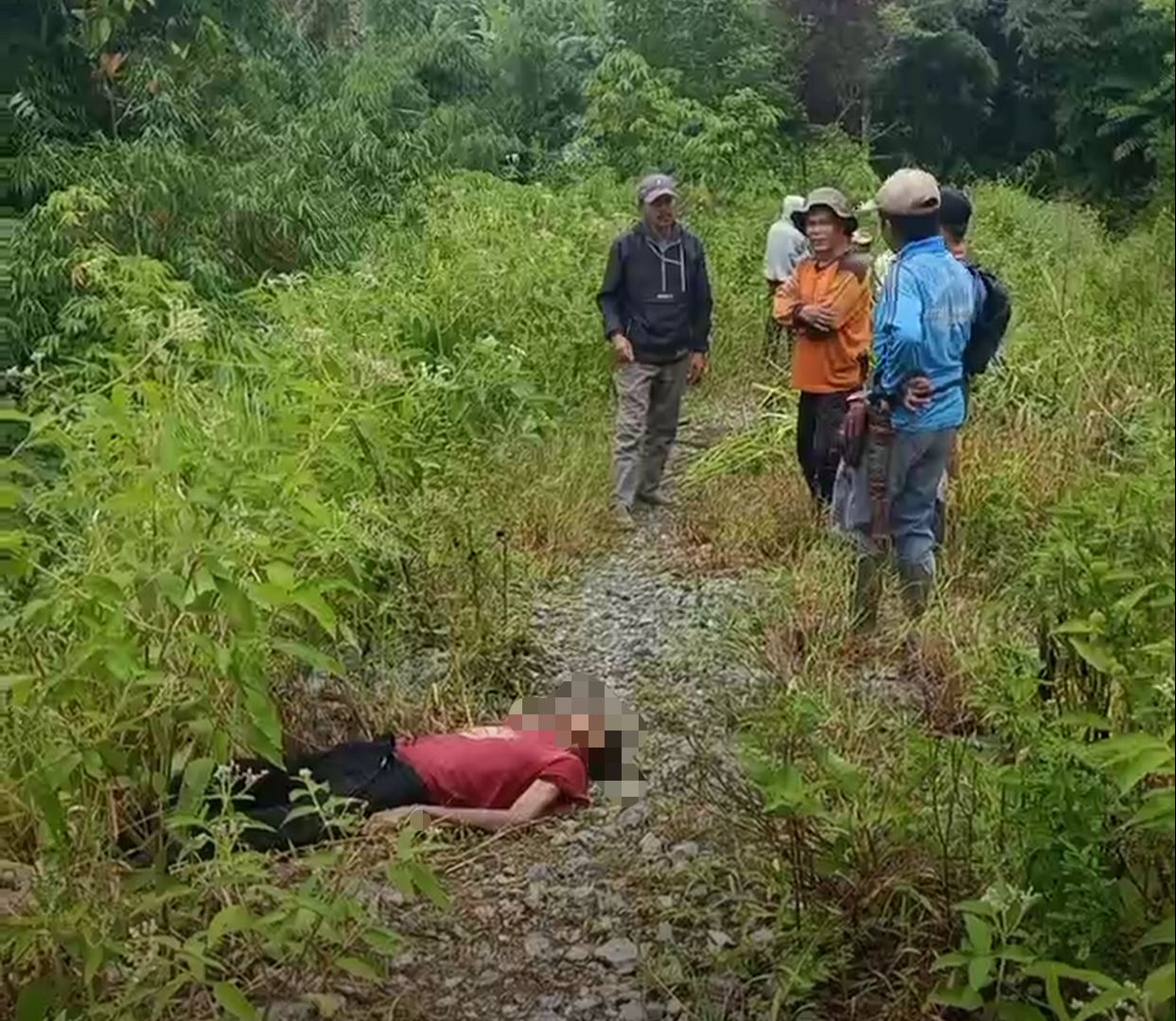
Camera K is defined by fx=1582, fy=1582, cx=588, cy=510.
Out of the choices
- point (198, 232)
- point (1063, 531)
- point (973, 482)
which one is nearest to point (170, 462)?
point (1063, 531)

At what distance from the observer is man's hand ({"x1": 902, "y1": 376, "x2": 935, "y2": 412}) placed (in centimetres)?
473

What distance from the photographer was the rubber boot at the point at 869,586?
5.06 m

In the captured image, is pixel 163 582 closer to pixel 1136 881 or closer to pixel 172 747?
pixel 172 747

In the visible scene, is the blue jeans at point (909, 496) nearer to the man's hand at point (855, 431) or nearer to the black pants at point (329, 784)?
the man's hand at point (855, 431)

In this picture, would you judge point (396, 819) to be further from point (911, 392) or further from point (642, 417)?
point (642, 417)

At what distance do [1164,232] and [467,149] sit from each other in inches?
621

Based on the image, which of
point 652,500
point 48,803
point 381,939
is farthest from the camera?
point 652,500

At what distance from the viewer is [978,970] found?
2547 millimetres

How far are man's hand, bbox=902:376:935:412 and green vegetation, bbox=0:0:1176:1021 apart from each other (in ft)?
2.03

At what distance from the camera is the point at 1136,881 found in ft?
8.74

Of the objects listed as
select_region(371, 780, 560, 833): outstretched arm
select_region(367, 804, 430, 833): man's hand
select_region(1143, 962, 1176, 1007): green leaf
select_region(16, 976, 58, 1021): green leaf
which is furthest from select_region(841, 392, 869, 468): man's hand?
select_region(1143, 962, 1176, 1007): green leaf

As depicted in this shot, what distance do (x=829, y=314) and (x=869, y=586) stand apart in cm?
134

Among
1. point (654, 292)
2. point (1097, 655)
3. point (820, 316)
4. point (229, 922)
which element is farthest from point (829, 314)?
point (229, 922)

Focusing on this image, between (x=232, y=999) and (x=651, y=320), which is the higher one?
(x=232, y=999)
